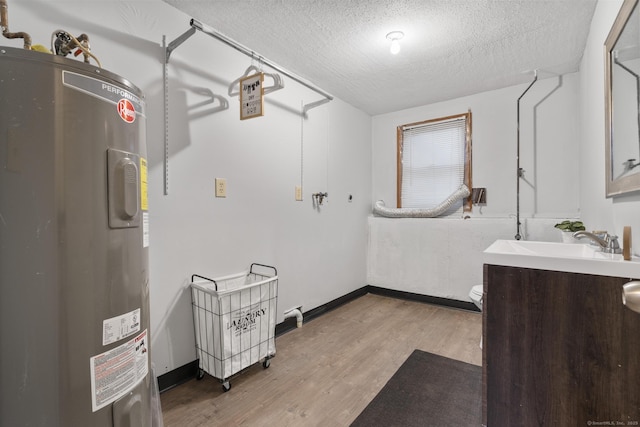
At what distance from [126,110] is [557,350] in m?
1.58

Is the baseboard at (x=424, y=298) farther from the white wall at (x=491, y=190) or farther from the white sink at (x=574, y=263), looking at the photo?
the white sink at (x=574, y=263)

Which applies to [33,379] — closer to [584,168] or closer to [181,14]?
[181,14]

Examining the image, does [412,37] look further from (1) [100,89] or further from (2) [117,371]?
(2) [117,371]

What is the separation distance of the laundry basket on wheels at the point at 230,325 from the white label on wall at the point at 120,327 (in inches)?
32.5

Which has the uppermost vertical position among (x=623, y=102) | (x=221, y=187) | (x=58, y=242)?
(x=623, y=102)

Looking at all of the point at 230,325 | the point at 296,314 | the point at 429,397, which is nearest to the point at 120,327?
the point at 230,325

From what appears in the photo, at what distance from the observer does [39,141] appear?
2.35 feet

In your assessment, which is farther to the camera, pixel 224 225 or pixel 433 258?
pixel 433 258

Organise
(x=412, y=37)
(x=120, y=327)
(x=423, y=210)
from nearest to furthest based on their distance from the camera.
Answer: (x=120, y=327)
(x=412, y=37)
(x=423, y=210)

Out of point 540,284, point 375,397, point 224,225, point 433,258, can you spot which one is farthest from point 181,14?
point 433,258

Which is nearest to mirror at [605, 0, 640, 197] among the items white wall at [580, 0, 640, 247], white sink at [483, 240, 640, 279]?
white wall at [580, 0, 640, 247]

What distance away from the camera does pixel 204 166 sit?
6.43ft

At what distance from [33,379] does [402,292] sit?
3307mm

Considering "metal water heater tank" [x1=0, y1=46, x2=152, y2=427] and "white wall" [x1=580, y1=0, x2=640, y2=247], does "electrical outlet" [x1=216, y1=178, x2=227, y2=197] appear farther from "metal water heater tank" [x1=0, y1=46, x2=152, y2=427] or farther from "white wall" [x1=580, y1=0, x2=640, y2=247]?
"white wall" [x1=580, y1=0, x2=640, y2=247]
